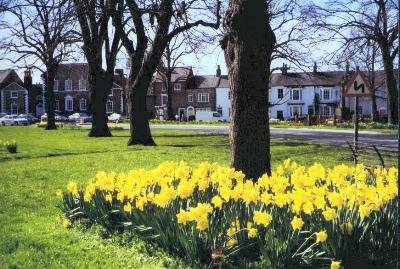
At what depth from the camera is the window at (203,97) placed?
287 feet

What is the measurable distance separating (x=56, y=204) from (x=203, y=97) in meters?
78.8

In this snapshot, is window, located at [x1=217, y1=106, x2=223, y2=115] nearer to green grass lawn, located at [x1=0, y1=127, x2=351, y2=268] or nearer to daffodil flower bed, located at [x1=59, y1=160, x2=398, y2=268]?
green grass lawn, located at [x1=0, y1=127, x2=351, y2=268]

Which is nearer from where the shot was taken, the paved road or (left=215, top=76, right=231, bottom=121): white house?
the paved road

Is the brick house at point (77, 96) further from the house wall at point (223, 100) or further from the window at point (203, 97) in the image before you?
the house wall at point (223, 100)

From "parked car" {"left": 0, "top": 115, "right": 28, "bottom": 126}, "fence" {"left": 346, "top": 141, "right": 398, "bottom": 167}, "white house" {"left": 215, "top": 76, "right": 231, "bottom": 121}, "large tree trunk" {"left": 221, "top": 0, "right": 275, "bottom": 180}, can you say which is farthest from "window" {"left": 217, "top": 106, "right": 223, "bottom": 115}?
"large tree trunk" {"left": 221, "top": 0, "right": 275, "bottom": 180}

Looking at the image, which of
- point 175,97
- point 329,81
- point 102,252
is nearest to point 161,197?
point 102,252

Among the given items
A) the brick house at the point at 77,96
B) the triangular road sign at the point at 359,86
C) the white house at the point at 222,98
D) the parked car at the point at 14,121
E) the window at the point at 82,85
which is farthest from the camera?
the window at the point at 82,85

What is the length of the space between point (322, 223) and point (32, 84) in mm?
93262

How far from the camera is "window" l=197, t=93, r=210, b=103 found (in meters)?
87.4

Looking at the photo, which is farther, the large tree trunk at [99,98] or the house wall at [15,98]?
the house wall at [15,98]

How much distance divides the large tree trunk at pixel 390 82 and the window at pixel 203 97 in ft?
154

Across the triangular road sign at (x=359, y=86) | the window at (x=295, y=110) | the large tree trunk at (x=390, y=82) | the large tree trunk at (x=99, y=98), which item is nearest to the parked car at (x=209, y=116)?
the window at (x=295, y=110)

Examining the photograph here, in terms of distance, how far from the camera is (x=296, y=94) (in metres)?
83.0

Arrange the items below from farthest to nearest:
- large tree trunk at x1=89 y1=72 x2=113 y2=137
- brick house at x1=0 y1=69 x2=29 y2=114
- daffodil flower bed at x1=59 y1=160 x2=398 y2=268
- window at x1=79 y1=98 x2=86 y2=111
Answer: window at x1=79 y1=98 x2=86 y2=111, brick house at x1=0 y1=69 x2=29 y2=114, large tree trunk at x1=89 y1=72 x2=113 y2=137, daffodil flower bed at x1=59 y1=160 x2=398 y2=268
